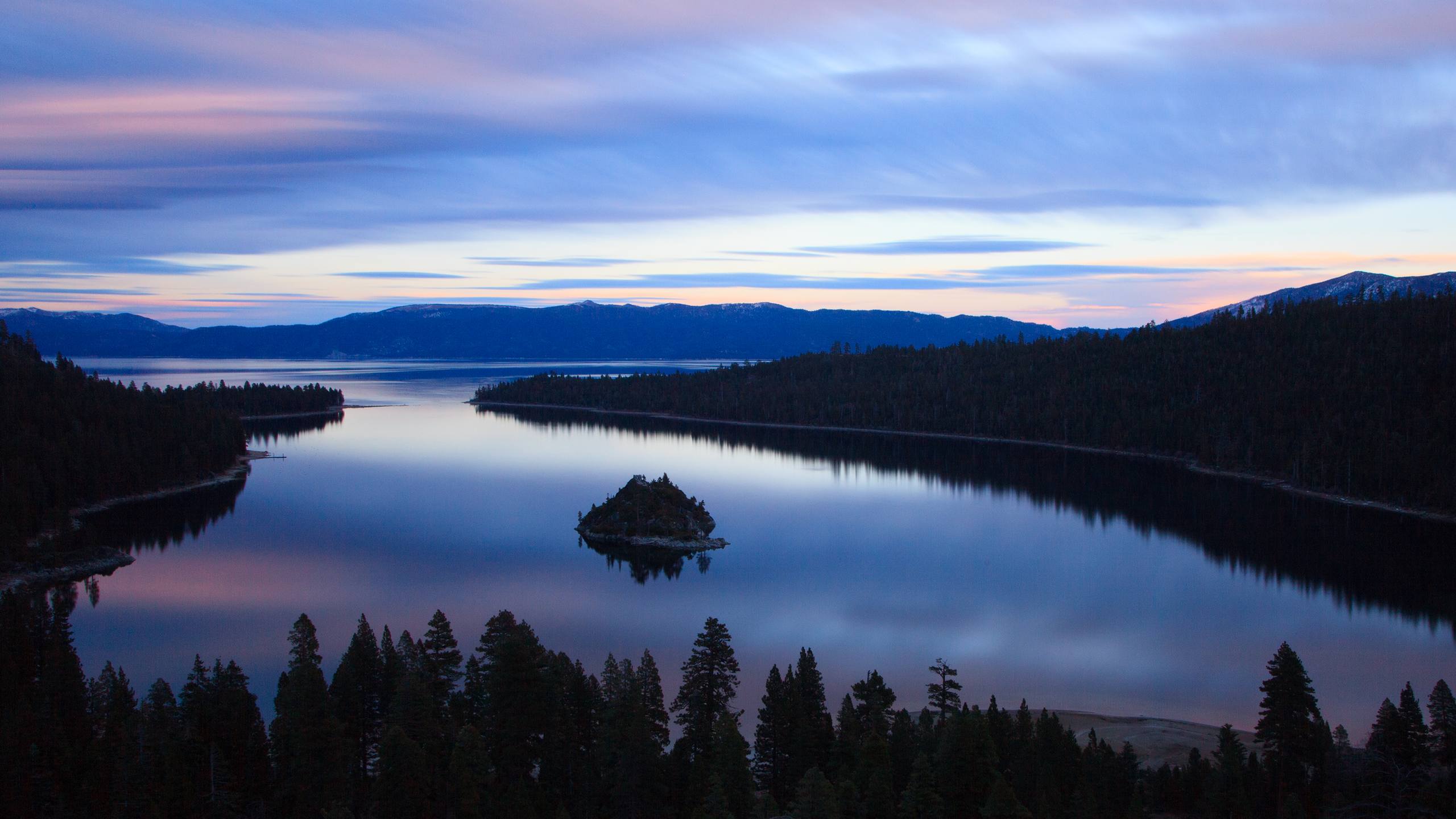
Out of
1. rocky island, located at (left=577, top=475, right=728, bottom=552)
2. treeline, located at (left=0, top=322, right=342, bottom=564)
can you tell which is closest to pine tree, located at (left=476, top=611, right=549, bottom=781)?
rocky island, located at (left=577, top=475, right=728, bottom=552)

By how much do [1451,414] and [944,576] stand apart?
5713 centimetres

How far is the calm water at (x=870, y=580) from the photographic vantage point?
36812 mm

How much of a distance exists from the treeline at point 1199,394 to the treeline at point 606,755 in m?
59.2

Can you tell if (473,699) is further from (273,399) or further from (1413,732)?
(273,399)

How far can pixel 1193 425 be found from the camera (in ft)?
341

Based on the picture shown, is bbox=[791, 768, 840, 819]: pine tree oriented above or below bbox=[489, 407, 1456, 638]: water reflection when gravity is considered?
above

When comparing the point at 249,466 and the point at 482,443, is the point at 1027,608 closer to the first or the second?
the point at 249,466

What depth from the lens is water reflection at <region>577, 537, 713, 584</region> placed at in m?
52.9

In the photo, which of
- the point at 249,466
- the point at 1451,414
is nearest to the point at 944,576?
the point at 1451,414

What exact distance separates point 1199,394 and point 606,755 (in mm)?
103656

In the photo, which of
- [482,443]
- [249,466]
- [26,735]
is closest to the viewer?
[26,735]

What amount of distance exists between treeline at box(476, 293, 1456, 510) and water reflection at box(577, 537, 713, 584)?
2152 inches

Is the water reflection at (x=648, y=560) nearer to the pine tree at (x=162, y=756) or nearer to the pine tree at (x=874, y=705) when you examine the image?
the pine tree at (x=874, y=705)

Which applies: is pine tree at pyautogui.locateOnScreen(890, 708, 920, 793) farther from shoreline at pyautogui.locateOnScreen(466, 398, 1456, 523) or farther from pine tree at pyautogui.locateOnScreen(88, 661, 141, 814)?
shoreline at pyautogui.locateOnScreen(466, 398, 1456, 523)
